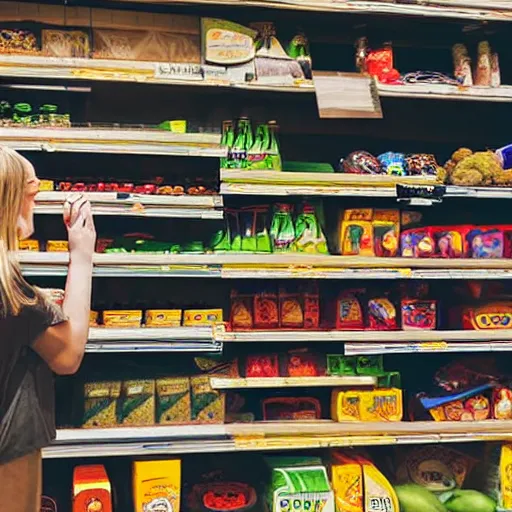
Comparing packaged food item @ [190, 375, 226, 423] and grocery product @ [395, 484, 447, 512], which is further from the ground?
packaged food item @ [190, 375, 226, 423]

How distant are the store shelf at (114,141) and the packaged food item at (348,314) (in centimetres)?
91

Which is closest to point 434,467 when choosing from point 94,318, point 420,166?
point 420,166

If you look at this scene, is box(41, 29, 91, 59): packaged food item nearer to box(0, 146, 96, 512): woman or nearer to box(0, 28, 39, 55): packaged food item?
box(0, 28, 39, 55): packaged food item

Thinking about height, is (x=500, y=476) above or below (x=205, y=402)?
below

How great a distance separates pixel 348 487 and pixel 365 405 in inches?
14.8

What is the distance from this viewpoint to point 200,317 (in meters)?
3.26

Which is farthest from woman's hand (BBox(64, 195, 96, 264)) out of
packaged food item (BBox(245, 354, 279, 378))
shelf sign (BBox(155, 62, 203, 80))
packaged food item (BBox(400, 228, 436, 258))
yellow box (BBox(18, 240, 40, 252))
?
packaged food item (BBox(400, 228, 436, 258))

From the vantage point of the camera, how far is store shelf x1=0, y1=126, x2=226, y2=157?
300 cm

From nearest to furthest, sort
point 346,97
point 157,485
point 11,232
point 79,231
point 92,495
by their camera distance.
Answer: point 11,232 < point 79,231 < point 92,495 < point 157,485 < point 346,97

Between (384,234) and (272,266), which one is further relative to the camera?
(384,234)

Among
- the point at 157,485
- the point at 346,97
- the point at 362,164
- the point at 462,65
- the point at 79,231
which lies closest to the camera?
the point at 79,231

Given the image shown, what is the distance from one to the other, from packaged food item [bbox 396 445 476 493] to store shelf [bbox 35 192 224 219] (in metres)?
1.57

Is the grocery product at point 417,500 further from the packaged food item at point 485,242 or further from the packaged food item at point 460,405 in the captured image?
the packaged food item at point 485,242

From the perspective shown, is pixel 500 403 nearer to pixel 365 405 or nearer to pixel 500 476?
pixel 500 476
